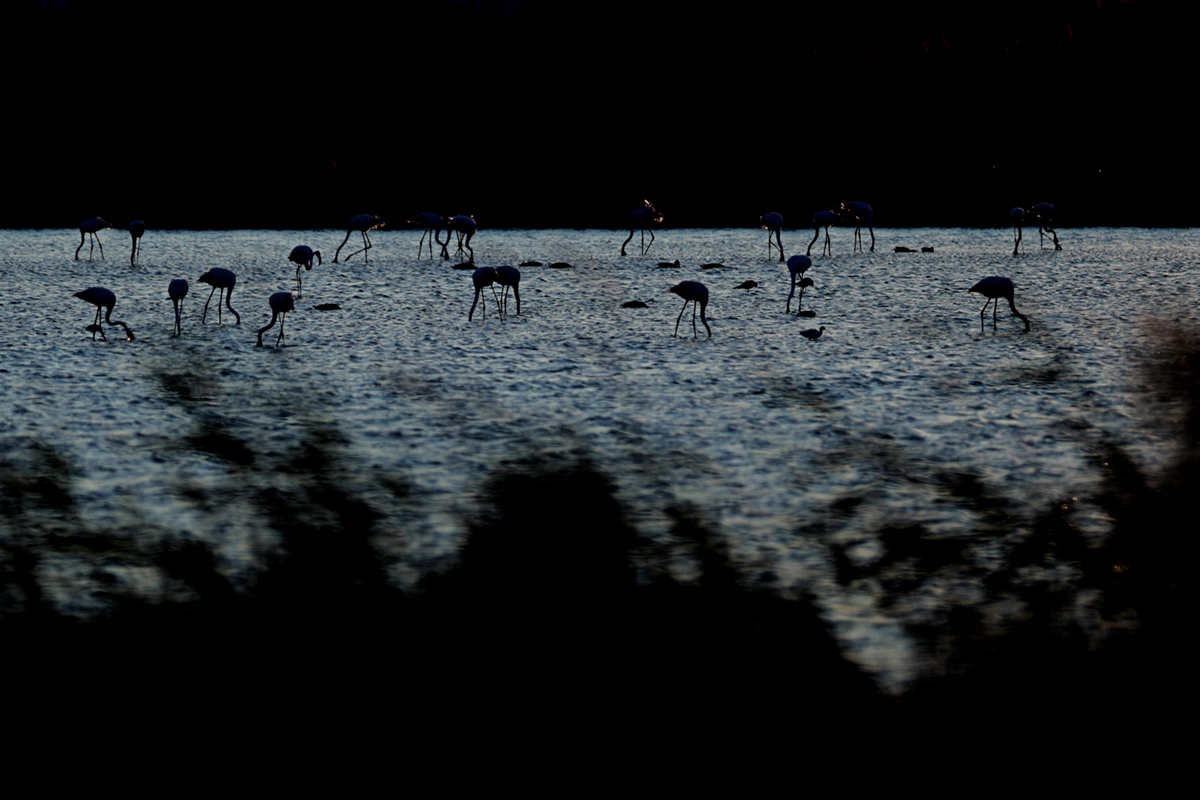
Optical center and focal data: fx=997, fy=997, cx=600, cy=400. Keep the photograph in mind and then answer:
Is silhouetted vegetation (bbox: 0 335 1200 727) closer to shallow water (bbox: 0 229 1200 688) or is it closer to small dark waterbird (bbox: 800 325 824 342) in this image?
shallow water (bbox: 0 229 1200 688)

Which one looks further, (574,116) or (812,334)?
(574,116)

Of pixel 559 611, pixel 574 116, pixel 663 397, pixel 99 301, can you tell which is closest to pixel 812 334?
pixel 663 397

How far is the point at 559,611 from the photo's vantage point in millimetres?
2527

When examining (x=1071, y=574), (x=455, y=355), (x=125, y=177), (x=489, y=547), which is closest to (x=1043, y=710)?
(x=1071, y=574)

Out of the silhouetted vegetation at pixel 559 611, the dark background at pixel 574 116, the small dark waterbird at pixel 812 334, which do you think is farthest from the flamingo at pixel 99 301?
the dark background at pixel 574 116

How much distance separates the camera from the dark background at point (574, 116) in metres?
14.3

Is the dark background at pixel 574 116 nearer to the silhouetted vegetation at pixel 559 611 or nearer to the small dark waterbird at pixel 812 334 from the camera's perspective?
the small dark waterbird at pixel 812 334

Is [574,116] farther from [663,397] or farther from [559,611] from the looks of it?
[559,611]

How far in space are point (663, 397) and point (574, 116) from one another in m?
12.2

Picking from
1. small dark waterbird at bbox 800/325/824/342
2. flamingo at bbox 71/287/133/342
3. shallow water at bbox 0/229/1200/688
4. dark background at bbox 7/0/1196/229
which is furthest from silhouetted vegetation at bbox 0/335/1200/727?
dark background at bbox 7/0/1196/229

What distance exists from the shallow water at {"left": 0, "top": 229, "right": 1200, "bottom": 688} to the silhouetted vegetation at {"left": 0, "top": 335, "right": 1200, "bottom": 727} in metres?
0.07

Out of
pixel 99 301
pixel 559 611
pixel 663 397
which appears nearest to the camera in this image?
pixel 559 611

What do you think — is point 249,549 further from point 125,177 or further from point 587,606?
point 125,177

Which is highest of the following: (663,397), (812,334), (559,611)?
(812,334)
